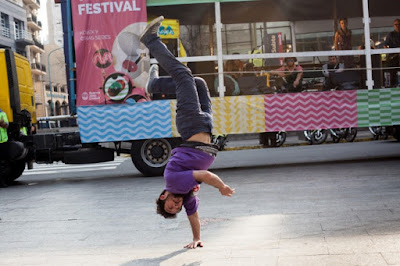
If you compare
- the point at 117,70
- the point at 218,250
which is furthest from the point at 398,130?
the point at 218,250

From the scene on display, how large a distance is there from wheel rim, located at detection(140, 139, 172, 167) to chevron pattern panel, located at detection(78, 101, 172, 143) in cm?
24

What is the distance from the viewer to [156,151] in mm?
11578

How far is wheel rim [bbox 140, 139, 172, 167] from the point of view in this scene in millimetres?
11547

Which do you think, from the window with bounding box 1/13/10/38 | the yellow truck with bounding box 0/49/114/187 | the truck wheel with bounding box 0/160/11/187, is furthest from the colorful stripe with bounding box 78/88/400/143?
the window with bounding box 1/13/10/38

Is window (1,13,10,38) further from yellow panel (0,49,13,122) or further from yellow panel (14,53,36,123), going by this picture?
yellow panel (0,49,13,122)

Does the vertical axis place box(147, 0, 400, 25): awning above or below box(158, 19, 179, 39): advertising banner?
above

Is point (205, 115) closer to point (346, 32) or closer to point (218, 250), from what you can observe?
point (218, 250)

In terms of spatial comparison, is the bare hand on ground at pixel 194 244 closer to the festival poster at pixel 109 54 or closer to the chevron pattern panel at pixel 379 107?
the festival poster at pixel 109 54

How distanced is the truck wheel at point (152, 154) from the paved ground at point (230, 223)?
23cm

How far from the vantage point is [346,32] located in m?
12.6

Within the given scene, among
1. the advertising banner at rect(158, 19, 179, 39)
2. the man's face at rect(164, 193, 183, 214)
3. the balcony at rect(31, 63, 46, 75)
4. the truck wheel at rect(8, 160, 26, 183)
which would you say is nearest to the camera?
the man's face at rect(164, 193, 183, 214)

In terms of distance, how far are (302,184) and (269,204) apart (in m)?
2.02

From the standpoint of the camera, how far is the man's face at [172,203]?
476 cm

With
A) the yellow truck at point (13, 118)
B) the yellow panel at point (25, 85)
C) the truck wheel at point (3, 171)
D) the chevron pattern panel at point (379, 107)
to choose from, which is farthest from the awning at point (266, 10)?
the truck wheel at point (3, 171)
